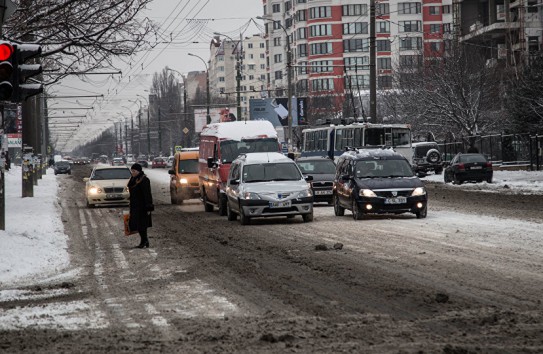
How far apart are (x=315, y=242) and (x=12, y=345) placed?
11.1m

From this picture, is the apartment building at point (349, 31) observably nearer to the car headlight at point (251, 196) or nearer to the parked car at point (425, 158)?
the parked car at point (425, 158)

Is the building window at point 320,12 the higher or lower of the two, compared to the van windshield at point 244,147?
higher

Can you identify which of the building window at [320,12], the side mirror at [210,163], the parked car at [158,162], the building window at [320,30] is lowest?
the parked car at [158,162]

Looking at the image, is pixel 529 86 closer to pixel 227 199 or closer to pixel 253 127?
pixel 253 127

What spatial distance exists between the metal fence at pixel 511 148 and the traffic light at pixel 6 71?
44.9 m

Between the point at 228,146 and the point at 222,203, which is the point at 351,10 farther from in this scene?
the point at 222,203

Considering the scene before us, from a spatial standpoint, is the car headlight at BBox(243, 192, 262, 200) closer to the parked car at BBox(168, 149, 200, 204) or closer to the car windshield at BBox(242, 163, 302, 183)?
the car windshield at BBox(242, 163, 302, 183)

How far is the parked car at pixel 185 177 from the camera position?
39.5 meters

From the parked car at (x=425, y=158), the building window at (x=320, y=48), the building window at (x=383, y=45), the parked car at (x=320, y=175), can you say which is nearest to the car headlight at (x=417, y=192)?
the parked car at (x=320, y=175)

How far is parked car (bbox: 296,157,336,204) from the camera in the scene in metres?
34.9

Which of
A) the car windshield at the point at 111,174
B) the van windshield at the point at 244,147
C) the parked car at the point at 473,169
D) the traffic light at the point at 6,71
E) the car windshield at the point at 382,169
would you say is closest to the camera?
the traffic light at the point at 6,71

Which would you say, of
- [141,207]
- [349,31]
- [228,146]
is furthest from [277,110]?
[349,31]

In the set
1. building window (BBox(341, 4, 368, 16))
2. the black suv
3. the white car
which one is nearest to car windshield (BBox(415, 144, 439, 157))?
the white car

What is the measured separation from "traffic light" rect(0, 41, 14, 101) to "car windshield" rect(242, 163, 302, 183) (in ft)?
39.1
